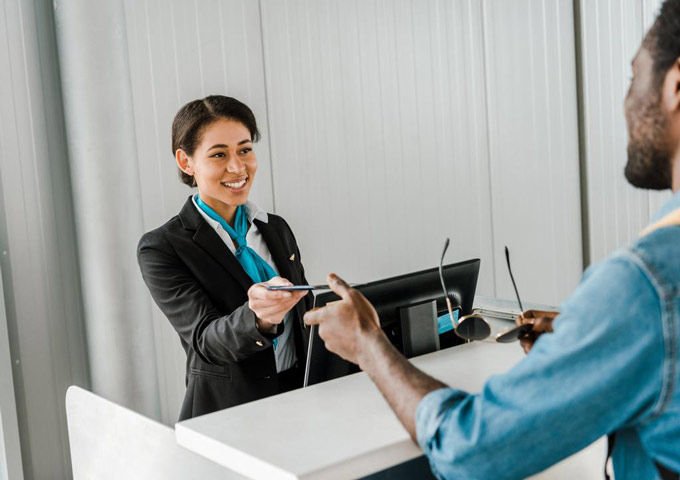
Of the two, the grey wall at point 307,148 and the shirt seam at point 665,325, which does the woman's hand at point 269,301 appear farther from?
the grey wall at point 307,148

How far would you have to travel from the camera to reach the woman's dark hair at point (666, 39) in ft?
3.56

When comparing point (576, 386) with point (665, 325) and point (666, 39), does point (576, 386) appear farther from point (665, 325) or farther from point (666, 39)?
point (666, 39)

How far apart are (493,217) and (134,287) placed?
285cm

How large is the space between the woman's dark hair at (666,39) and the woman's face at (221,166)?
64.1 inches

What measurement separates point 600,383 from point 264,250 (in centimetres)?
174

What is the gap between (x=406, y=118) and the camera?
4.77 m

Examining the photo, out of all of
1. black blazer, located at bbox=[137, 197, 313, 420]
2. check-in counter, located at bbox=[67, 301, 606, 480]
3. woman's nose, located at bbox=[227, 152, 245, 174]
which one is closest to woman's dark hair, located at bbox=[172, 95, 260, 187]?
woman's nose, located at bbox=[227, 152, 245, 174]

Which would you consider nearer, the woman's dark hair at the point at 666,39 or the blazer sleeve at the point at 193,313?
the woman's dark hair at the point at 666,39

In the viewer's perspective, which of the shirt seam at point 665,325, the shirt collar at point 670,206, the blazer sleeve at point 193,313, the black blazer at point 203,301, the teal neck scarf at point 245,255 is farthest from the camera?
the teal neck scarf at point 245,255

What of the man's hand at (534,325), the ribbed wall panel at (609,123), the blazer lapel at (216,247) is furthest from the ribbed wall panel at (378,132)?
the man's hand at (534,325)

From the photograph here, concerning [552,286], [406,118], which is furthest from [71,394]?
[552,286]

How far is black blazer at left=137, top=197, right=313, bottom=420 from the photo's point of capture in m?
2.29

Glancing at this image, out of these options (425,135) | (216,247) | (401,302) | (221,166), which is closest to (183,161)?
(221,166)

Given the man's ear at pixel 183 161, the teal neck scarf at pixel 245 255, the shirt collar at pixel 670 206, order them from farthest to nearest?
the man's ear at pixel 183 161, the teal neck scarf at pixel 245 255, the shirt collar at pixel 670 206
